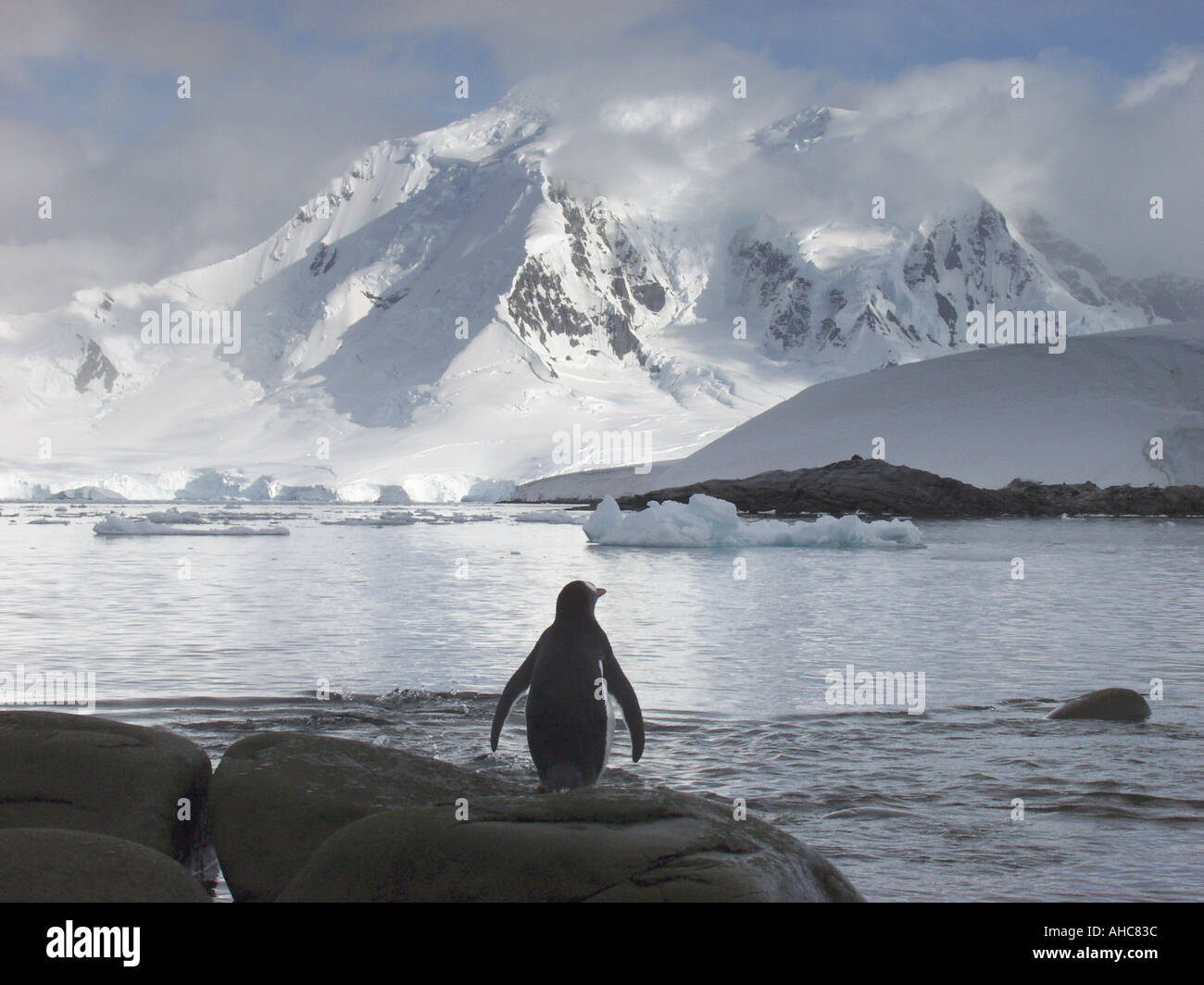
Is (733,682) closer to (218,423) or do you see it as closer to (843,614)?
(843,614)

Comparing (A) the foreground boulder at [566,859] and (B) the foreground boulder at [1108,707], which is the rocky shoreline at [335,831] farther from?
(B) the foreground boulder at [1108,707]

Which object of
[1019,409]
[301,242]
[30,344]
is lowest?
[1019,409]

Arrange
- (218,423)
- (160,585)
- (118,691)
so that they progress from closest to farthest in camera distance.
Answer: (118,691) < (160,585) < (218,423)

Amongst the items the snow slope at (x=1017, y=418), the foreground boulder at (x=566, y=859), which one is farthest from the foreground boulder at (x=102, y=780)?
the snow slope at (x=1017, y=418)

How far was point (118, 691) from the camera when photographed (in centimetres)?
821

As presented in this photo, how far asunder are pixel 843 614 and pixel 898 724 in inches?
273

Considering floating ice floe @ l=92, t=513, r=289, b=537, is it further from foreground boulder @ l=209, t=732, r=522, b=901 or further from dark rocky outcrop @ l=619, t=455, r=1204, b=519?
foreground boulder @ l=209, t=732, r=522, b=901

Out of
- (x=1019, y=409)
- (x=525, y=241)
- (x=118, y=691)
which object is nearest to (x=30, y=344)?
(x=525, y=241)

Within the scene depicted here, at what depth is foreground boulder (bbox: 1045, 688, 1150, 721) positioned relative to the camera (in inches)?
295

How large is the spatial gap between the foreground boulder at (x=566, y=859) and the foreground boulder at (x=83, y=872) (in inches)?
13.8

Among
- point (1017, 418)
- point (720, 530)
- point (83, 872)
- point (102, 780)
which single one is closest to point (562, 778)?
point (102, 780)

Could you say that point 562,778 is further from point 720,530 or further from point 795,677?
point 720,530

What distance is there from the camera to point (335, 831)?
3980mm

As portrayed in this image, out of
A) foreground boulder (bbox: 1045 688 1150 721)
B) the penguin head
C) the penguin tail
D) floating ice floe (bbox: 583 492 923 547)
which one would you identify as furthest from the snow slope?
the penguin tail
